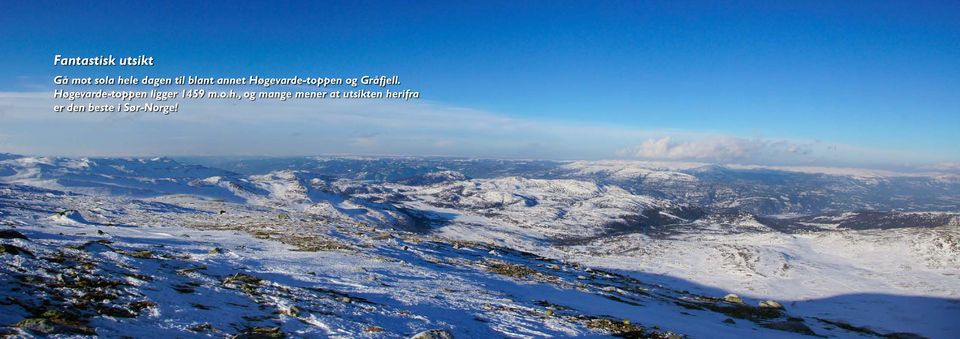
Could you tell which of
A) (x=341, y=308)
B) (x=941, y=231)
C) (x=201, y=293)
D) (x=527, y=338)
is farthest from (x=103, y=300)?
(x=941, y=231)

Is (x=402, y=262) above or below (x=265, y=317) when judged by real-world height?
below

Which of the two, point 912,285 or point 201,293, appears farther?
point 912,285

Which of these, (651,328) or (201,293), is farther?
(651,328)

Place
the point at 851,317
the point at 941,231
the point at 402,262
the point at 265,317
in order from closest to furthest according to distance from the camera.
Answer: the point at 265,317 → the point at 402,262 → the point at 851,317 → the point at 941,231

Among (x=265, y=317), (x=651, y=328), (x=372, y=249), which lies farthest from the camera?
(x=372, y=249)

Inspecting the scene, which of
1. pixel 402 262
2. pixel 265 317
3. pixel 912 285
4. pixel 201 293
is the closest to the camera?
pixel 265 317

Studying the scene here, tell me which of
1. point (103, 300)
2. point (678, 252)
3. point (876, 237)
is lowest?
point (678, 252)

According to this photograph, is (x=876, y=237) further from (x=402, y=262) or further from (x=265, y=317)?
(x=265, y=317)

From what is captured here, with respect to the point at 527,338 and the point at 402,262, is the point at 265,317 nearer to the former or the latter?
the point at 527,338

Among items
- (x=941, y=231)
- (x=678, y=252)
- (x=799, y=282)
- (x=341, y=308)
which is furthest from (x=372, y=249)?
(x=941, y=231)
